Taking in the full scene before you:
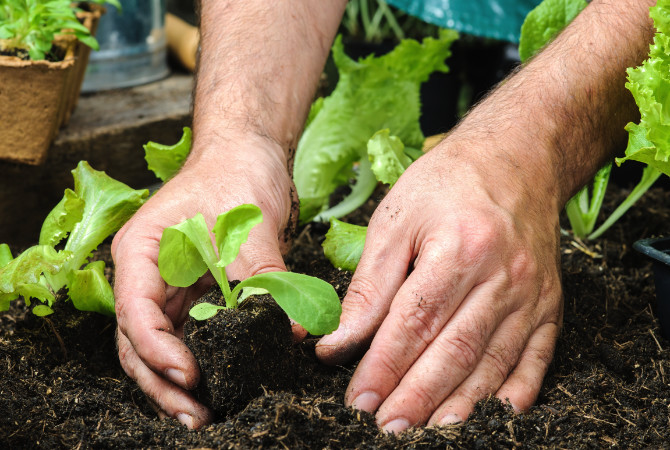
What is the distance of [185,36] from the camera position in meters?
3.31

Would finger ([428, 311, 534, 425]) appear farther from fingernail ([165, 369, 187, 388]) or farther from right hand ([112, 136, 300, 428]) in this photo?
fingernail ([165, 369, 187, 388])

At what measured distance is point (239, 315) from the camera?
1.05 metres

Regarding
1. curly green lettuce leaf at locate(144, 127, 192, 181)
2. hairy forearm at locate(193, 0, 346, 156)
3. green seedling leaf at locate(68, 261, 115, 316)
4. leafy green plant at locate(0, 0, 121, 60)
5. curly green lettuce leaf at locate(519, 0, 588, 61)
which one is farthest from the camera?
leafy green plant at locate(0, 0, 121, 60)

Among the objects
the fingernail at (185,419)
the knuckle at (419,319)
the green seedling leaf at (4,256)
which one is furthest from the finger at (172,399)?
the green seedling leaf at (4,256)

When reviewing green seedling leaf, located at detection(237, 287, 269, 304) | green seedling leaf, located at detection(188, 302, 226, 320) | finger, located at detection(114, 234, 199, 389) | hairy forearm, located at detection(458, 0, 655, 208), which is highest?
hairy forearm, located at detection(458, 0, 655, 208)

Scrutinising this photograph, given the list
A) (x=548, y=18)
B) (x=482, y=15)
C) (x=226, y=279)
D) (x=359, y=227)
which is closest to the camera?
(x=226, y=279)

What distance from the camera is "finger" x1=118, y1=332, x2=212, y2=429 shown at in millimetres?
1089

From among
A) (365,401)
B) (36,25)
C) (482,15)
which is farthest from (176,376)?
(482,15)

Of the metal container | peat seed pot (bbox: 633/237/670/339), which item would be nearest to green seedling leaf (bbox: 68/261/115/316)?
peat seed pot (bbox: 633/237/670/339)

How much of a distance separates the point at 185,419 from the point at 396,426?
1.09 feet

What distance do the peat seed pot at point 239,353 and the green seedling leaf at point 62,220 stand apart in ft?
1.49

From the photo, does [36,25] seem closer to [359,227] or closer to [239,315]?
[359,227]

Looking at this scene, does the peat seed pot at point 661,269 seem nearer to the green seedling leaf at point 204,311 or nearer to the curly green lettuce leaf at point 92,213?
the green seedling leaf at point 204,311

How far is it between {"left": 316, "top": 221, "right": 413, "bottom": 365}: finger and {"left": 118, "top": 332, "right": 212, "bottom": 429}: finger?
0.70 ft
